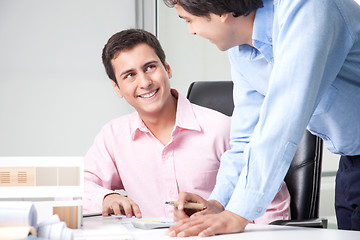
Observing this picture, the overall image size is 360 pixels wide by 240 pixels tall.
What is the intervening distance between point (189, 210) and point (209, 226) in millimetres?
253

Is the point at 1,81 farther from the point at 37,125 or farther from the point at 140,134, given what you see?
the point at 140,134

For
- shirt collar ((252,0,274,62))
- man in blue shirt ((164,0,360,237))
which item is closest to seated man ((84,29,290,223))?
man in blue shirt ((164,0,360,237))

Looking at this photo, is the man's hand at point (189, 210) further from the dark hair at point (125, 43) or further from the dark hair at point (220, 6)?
the dark hair at point (125, 43)

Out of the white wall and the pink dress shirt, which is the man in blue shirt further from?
the white wall

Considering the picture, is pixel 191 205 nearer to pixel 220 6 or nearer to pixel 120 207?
pixel 120 207

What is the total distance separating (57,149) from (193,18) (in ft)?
7.24

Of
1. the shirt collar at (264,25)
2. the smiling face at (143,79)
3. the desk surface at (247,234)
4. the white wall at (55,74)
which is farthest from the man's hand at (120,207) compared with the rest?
the white wall at (55,74)

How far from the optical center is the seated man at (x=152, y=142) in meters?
1.62

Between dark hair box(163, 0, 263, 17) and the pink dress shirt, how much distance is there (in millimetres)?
560

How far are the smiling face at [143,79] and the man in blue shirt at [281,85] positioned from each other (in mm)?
432

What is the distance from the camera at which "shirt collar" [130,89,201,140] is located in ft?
5.35

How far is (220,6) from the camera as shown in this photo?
1111mm

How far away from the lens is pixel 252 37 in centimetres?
116

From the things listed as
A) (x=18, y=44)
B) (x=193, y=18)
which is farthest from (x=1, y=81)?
(x=193, y=18)
